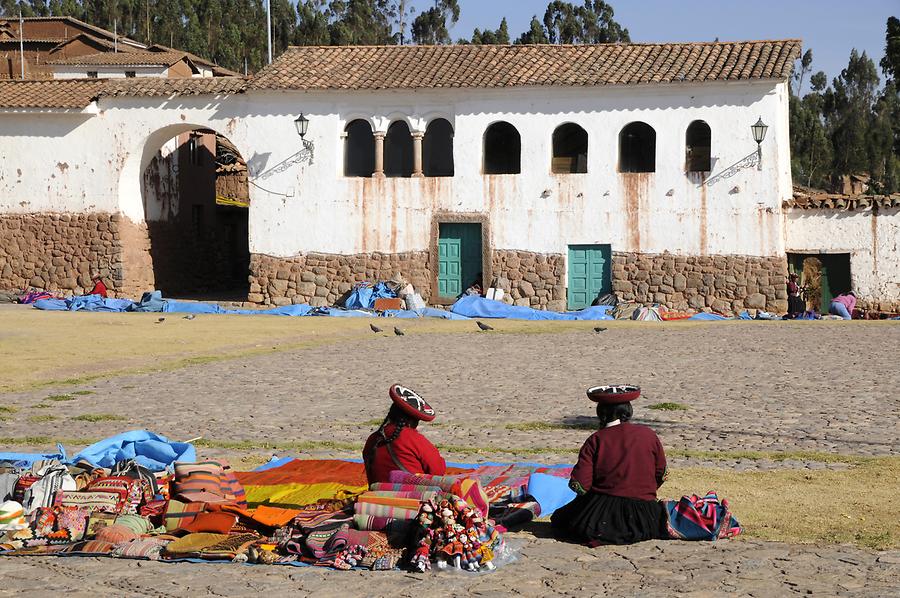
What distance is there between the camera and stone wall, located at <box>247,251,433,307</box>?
27.6m

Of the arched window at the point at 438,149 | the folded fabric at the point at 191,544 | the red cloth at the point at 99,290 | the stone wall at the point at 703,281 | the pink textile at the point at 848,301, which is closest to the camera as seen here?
the folded fabric at the point at 191,544

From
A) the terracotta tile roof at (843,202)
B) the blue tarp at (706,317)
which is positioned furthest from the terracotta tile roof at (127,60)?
the terracotta tile roof at (843,202)

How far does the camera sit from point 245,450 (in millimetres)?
10023

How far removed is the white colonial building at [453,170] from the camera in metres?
26.2

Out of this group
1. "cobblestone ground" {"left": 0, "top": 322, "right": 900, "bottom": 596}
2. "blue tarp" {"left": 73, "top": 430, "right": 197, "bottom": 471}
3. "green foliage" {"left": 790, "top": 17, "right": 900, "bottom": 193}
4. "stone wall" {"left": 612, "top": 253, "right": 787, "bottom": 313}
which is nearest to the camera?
"cobblestone ground" {"left": 0, "top": 322, "right": 900, "bottom": 596}

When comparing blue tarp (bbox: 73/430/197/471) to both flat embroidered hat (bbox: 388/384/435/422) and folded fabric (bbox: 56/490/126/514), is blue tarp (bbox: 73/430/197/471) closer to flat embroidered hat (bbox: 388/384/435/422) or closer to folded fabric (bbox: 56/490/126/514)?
folded fabric (bbox: 56/490/126/514)

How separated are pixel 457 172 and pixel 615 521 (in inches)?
824

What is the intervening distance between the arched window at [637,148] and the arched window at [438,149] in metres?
3.77

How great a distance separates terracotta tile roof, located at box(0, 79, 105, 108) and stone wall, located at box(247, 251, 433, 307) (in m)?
5.18

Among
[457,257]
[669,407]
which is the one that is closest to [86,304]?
[457,257]

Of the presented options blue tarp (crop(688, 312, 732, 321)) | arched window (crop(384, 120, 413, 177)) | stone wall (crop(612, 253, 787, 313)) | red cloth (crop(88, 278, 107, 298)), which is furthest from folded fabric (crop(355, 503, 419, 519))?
arched window (crop(384, 120, 413, 177))

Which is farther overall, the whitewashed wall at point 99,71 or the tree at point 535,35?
the tree at point 535,35

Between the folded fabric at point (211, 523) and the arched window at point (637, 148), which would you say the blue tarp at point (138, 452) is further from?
the arched window at point (637, 148)

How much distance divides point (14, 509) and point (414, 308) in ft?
63.1
